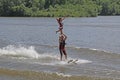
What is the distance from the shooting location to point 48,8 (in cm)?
14788

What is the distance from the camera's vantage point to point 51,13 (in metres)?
141

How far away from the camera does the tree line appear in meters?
136

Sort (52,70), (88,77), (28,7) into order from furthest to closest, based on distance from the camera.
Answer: (28,7)
(52,70)
(88,77)

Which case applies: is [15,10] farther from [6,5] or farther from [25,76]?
[25,76]

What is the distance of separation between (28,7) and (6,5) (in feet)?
32.9

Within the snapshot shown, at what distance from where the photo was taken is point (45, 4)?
498ft

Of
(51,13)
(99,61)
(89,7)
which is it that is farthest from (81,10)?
(99,61)

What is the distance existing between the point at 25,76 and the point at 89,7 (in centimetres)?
13776

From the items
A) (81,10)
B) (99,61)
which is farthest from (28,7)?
(99,61)

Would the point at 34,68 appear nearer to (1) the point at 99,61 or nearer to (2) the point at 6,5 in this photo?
(1) the point at 99,61

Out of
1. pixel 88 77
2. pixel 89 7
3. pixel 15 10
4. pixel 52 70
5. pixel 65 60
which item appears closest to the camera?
pixel 88 77

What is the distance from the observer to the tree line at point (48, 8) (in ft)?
446

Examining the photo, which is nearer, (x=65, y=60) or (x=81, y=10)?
(x=65, y=60)

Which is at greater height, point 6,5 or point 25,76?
point 25,76
